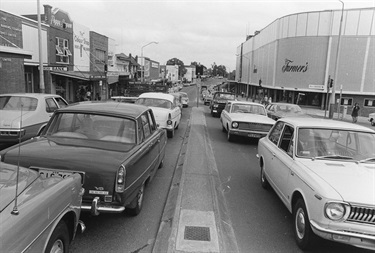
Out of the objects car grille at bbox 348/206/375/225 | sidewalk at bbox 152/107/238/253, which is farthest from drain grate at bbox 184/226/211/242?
car grille at bbox 348/206/375/225

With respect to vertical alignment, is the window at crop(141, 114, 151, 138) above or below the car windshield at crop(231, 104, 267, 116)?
above

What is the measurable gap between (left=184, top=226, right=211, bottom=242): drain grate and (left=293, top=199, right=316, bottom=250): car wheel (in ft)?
3.86

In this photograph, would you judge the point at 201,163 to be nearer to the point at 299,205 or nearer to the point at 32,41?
the point at 299,205

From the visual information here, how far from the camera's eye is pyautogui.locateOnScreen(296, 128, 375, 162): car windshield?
481cm

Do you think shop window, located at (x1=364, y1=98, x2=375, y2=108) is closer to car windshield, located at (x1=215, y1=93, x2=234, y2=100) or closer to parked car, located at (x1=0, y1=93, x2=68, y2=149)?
car windshield, located at (x1=215, y1=93, x2=234, y2=100)

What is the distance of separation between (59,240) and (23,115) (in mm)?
6654

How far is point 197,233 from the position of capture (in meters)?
4.17

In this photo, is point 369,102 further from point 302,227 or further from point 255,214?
point 302,227

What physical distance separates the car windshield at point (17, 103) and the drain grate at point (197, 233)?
693 cm

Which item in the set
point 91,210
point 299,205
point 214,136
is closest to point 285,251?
point 299,205

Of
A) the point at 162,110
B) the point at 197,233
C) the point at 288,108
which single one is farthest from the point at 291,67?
the point at 197,233

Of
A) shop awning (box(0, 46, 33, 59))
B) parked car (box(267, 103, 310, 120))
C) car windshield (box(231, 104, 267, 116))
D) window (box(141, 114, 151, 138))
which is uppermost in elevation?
shop awning (box(0, 46, 33, 59))

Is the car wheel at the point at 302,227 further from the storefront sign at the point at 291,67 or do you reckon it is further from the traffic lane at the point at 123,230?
the storefront sign at the point at 291,67

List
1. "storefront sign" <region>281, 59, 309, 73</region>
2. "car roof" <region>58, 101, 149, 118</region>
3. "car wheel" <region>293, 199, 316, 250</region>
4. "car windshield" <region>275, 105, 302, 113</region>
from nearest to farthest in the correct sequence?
"car wheel" <region>293, 199, 316, 250</region> → "car roof" <region>58, 101, 149, 118</region> → "car windshield" <region>275, 105, 302, 113</region> → "storefront sign" <region>281, 59, 309, 73</region>
